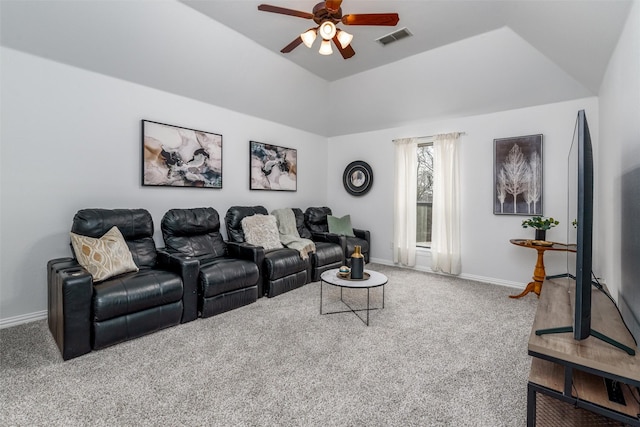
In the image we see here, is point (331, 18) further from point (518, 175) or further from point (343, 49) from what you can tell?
point (518, 175)

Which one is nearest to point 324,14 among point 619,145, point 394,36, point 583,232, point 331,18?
point 331,18

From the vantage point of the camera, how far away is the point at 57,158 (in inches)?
118

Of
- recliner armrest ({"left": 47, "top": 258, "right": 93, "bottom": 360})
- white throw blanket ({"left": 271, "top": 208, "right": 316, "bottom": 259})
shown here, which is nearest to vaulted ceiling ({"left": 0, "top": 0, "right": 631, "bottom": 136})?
white throw blanket ({"left": 271, "top": 208, "right": 316, "bottom": 259})

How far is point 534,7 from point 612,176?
63.1 inches

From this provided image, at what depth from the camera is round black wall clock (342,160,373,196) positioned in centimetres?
571

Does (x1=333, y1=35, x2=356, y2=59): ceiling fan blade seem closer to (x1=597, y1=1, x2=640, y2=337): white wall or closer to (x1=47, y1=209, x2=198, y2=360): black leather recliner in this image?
(x1=597, y1=1, x2=640, y2=337): white wall

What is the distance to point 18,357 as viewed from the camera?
223 centimetres

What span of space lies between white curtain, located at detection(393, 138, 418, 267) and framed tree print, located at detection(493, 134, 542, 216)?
4.04 feet

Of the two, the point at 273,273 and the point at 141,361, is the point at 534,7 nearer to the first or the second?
the point at 273,273

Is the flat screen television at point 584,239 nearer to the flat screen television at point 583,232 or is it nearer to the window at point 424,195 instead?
the flat screen television at point 583,232

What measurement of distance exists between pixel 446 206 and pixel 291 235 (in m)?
2.52

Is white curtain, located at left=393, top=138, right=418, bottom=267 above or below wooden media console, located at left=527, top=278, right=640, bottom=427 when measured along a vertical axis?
above

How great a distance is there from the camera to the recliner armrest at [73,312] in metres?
2.18

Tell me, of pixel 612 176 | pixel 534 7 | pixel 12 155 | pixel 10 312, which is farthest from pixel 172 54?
pixel 612 176
